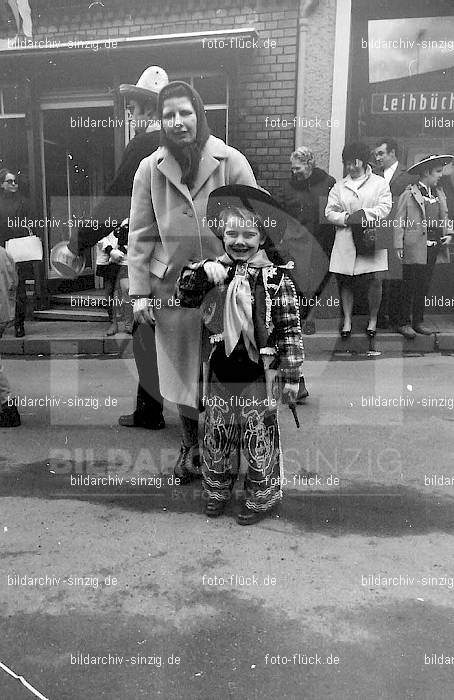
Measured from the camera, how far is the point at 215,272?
3.03 meters

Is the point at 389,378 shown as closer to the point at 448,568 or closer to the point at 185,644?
the point at 448,568

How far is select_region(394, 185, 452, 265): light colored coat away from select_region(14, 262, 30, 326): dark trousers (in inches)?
168

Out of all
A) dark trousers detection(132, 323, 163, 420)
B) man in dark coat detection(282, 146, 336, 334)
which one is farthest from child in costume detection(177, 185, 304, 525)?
man in dark coat detection(282, 146, 336, 334)

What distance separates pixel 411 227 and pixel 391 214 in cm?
26

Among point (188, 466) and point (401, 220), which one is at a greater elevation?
point (401, 220)

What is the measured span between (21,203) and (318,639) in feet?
21.5

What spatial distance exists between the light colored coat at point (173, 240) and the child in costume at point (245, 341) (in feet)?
0.70

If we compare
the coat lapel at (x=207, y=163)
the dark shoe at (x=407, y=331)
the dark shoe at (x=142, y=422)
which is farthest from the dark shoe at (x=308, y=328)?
the coat lapel at (x=207, y=163)

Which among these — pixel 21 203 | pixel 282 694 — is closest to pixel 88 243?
pixel 282 694

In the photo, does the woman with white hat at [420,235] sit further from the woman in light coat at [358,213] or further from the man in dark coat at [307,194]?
the man in dark coat at [307,194]

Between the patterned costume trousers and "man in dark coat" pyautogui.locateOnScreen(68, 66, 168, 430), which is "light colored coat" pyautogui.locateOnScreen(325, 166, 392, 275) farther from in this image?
the patterned costume trousers

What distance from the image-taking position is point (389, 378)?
19.5 ft

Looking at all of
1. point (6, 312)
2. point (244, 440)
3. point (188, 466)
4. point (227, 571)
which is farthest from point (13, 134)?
point (227, 571)

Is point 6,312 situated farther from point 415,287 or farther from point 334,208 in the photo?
point 415,287
